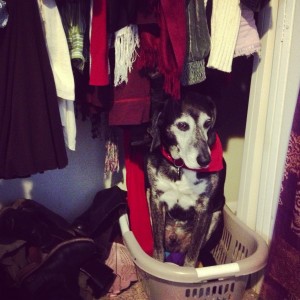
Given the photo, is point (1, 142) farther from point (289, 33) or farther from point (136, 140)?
point (289, 33)

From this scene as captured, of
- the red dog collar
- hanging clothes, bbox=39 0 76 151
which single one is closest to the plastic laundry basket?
the red dog collar

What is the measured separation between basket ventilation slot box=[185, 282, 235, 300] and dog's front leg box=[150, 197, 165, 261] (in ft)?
0.92

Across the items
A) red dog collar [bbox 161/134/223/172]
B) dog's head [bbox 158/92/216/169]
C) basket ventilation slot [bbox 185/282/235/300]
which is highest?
dog's head [bbox 158/92/216/169]

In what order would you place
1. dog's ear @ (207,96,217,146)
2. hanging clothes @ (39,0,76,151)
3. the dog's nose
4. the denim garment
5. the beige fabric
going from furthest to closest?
1. dog's ear @ (207,96,217,146)
2. the dog's nose
3. the beige fabric
4. hanging clothes @ (39,0,76,151)
5. the denim garment

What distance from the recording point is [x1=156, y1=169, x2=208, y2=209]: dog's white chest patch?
134 centimetres

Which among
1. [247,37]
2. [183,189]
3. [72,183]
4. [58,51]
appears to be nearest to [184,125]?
[183,189]

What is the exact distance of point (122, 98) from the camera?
113 centimetres

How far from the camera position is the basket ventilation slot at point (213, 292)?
1.17 m

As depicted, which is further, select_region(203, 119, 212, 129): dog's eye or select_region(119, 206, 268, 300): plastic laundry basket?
select_region(203, 119, 212, 129): dog's eye

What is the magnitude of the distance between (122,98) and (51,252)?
1.99 feet

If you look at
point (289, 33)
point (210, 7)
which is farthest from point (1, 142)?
point (289, 33)

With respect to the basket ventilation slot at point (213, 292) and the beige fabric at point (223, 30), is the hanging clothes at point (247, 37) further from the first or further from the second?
the basket ventilation slot at point (213, 292)

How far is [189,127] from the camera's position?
1264 millimetres

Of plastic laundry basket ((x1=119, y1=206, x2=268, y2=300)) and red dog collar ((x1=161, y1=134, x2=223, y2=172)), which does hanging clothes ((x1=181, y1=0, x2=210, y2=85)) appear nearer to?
red dog collar ((x1=161, y1=134, x2=223, y2=172))
